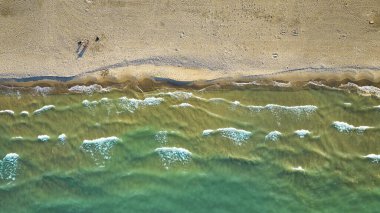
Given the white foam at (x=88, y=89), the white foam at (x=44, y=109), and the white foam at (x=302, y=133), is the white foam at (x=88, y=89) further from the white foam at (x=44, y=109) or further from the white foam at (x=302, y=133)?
the white foam at (x=302, y=133)

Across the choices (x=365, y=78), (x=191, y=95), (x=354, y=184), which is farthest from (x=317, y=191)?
(x=191, y=95)

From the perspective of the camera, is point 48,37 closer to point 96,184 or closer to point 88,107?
point 88,107

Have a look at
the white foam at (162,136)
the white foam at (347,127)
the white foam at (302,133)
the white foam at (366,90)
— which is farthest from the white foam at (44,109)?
the white foam at (366,90)

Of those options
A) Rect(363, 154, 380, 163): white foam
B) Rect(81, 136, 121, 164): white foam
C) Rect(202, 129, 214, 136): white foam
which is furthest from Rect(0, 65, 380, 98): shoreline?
Rect(363, 154, 380, 163): white foam

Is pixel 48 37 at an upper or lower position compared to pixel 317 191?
upper

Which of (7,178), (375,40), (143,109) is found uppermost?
(375,40)

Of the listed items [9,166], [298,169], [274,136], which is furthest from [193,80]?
[9,166]

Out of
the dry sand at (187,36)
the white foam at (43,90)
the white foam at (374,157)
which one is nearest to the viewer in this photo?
the white foam at (374,157)
